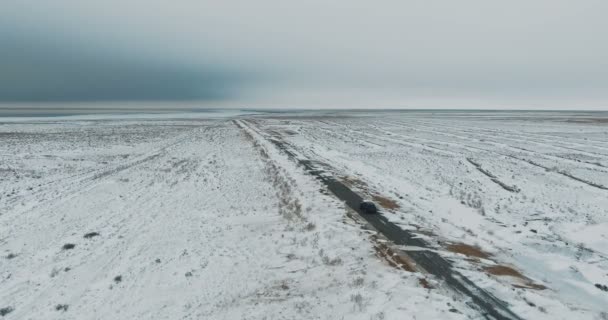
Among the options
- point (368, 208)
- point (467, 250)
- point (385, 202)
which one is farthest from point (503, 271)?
point (385, 202)

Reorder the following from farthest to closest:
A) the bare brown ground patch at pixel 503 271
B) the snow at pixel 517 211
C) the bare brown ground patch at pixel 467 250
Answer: the bare brown ground patch at pixel 467 250 → the bare brown ground patch at pixel 503 271 → the snow at pixel 517 211

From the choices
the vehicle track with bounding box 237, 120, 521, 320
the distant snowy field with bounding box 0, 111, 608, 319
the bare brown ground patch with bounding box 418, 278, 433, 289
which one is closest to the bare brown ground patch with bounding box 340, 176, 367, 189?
the distant snowy field with bounding box 0, 111, 608, 319

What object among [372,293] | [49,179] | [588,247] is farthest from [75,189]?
[588,247]

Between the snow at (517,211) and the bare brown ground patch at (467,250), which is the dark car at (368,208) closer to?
the snow at (517,211)

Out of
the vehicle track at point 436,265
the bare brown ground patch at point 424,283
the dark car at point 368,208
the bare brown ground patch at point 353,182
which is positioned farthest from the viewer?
the bare brown ground patch at point 353,182

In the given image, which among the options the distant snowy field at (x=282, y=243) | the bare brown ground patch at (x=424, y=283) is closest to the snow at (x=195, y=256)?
the distant snowy field at (x=282, y=243)

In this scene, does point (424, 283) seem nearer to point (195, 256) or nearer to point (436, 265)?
point (436, 265)
